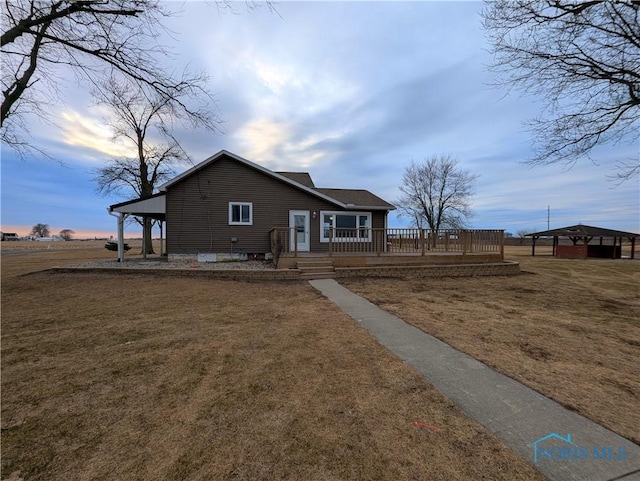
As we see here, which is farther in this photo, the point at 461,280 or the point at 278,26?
the point at 461,280

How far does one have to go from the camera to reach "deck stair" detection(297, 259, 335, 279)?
34.1 feet

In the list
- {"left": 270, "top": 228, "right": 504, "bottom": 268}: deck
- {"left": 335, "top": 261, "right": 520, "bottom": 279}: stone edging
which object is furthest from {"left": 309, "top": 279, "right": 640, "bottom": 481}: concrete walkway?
{"left": 270, "top": 228, "right": 504, "bottom": 268}: deck

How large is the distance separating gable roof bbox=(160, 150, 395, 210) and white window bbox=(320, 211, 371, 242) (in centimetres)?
58

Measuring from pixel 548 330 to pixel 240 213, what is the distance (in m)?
12.1

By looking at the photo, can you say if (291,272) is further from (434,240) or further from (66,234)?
(66,234)

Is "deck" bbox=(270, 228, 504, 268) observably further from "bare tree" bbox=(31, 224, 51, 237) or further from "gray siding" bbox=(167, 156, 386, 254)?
"bare tree" bbox=(31, 224, 51, 237)

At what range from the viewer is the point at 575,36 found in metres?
7.40

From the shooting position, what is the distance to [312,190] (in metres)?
14.5

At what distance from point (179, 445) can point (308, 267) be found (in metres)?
8.48

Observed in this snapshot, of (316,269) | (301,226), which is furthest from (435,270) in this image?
(301,226)

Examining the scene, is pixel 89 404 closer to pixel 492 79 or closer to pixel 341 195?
pixel 492 79

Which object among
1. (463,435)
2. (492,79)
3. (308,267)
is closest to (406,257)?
(308,267)

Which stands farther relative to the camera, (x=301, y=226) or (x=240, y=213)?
(x=301, y=226)

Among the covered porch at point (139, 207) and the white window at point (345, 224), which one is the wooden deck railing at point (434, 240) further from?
the covered porch at point (139, 207)
